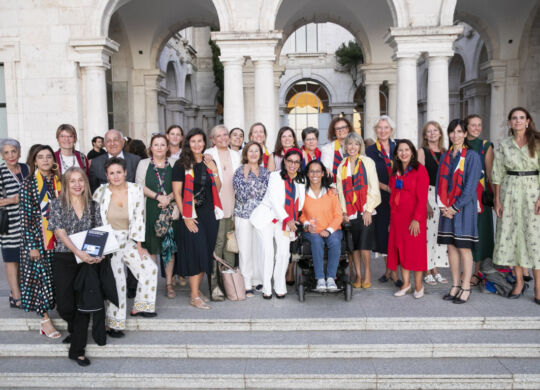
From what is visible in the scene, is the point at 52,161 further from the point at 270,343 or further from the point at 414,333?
the point at 414,333

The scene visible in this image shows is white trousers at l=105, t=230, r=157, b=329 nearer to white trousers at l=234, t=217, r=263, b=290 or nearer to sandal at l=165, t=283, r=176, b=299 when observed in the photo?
sandal at l=165, t=283, r=176, b=299

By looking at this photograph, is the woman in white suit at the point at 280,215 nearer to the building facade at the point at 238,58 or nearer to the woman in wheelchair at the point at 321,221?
the woman in wheelchair at the point at 321,221

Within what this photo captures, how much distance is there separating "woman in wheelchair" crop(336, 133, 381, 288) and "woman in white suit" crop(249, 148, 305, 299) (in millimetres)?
601

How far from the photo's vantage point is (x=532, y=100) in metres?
13.9

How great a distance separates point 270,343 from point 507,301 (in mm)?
2888

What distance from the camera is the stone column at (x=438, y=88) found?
33.2 ft

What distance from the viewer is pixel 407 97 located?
10305 millimetres

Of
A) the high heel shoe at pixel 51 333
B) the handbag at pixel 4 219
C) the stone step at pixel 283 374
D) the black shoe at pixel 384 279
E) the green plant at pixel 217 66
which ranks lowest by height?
the stone step at pixel 283 374

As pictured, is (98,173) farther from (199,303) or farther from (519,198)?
(519,198)

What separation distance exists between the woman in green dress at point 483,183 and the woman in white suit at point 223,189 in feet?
9.90

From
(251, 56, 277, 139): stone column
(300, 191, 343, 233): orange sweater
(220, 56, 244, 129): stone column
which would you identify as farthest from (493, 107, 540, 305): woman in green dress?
(220, 56, 244, 129): stone column

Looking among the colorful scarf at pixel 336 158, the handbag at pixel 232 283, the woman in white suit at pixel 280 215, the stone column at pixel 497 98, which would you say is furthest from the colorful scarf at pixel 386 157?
the stone column at pixel 497 98

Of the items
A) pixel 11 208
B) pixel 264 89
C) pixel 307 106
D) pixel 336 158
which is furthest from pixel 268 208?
pixel 307 106

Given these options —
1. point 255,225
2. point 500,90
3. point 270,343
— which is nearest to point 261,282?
point 255,225
